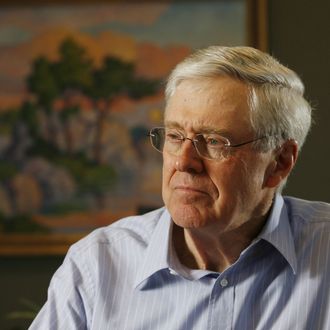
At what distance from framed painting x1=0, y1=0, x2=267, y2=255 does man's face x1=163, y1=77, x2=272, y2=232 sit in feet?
5.29

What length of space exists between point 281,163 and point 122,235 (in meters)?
0.45

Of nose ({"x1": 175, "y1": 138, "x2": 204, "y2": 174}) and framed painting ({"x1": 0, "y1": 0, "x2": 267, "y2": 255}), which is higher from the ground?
nose ({"x1": 175, "y1": 138, "x2": 204, "y2": 174})

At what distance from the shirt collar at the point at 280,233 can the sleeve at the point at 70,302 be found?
0.44m

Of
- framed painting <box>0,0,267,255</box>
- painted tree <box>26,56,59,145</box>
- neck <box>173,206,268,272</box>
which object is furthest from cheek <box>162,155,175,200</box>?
painted tree <box>26,56,59,145</box>

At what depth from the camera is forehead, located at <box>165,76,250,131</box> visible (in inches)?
65.9

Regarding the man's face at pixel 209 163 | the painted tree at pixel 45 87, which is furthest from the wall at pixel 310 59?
the man's face at pixel 209 163

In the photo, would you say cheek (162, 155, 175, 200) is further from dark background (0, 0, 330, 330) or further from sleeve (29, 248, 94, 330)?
dark background (0, 0, 330, 330)

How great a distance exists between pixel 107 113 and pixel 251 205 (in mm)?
1672

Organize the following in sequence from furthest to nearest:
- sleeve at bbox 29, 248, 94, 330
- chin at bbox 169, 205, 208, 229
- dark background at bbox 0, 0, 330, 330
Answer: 1. dark background at bbox 0, 0, 330, 330
2. sleeve at bbox 29, 248, 94, 330
3. chin at bbox 169, 205, 208, 229

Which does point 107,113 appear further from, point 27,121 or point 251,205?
point 251,205

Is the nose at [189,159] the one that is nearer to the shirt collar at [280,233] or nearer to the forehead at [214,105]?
the forehead at [214,105]

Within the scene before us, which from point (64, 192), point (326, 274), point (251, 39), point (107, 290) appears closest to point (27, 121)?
point (64, 192)

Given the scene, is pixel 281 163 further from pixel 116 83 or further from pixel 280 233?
pixel 116 83

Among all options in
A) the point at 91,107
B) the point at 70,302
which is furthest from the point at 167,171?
the point at 91,107
